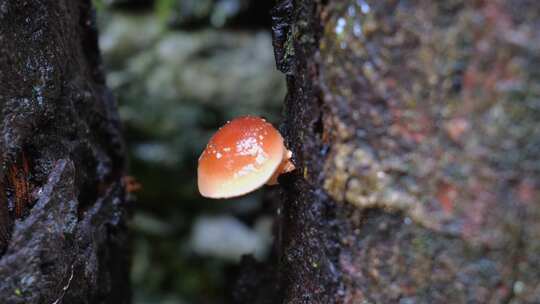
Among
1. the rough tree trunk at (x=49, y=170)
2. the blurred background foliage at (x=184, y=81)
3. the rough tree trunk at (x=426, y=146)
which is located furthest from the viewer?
the blurred background foliage at (x=184, y=81)

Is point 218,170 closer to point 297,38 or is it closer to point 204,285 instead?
point 297,38

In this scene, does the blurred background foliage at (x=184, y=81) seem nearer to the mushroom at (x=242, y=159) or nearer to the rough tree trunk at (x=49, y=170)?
the rough tree trunk at (x=49, y=170)

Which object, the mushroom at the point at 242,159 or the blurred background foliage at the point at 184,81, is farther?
the blurred background foliage at the point at 184,81

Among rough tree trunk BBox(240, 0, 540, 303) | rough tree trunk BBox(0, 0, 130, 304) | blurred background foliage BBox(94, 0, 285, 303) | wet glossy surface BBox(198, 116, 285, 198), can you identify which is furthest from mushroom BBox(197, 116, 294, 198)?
blurred background foliage BBox(94, 0, 285, 303)

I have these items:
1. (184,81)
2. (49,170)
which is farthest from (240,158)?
(184,81)

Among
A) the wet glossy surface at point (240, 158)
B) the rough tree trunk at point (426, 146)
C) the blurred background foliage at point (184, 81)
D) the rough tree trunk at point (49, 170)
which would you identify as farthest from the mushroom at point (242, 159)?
the blurred background foliage at point (184, 81)
